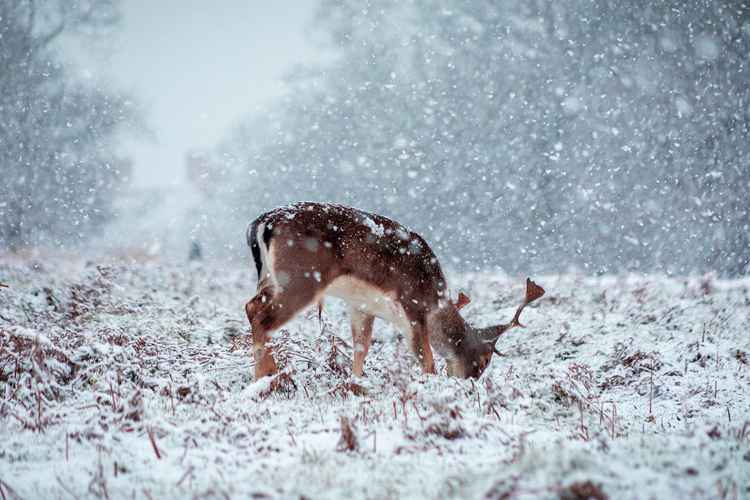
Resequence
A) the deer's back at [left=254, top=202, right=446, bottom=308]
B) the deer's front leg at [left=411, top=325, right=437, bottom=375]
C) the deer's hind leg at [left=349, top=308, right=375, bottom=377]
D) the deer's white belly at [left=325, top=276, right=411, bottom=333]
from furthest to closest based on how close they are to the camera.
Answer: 1. the deer's hind leg at [left=349, top=308, right=375, bottom=377]
2. the deer's front leg at [left=411, top=325, right=437, bottom=375]
3. the deer's white belly at [left=325, top=276, right=411, bottom=333]
4. the deer's back at [left=254, top=202, right=446, bottom=308]

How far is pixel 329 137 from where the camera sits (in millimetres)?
23719

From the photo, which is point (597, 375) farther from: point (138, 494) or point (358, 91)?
point (358, 91)

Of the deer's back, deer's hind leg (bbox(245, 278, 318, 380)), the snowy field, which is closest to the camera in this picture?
the snowy field

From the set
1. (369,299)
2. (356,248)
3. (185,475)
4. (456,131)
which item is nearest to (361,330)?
(369,299)

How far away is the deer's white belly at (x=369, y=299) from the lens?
518 centimetres

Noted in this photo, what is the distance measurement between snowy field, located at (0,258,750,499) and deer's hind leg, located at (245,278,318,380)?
319 millimetres

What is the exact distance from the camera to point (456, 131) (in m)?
21.2

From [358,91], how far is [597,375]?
65.5 feet

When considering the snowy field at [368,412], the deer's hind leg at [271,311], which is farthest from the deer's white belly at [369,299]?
the snowy field at [368,412]

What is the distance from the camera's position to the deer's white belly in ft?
17.0

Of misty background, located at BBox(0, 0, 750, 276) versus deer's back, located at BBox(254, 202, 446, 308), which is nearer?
deer's back, located at BBox(254, 202, 446, 308)

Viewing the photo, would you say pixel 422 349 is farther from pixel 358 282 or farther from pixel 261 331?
pixel 261 331

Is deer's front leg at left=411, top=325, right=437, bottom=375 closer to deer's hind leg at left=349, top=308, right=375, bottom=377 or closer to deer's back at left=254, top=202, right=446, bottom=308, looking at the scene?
deer's back at left=254, top=202, right=446, bottom=308

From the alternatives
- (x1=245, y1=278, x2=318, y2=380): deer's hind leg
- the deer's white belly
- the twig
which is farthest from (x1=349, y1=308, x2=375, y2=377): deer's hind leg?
the twig
